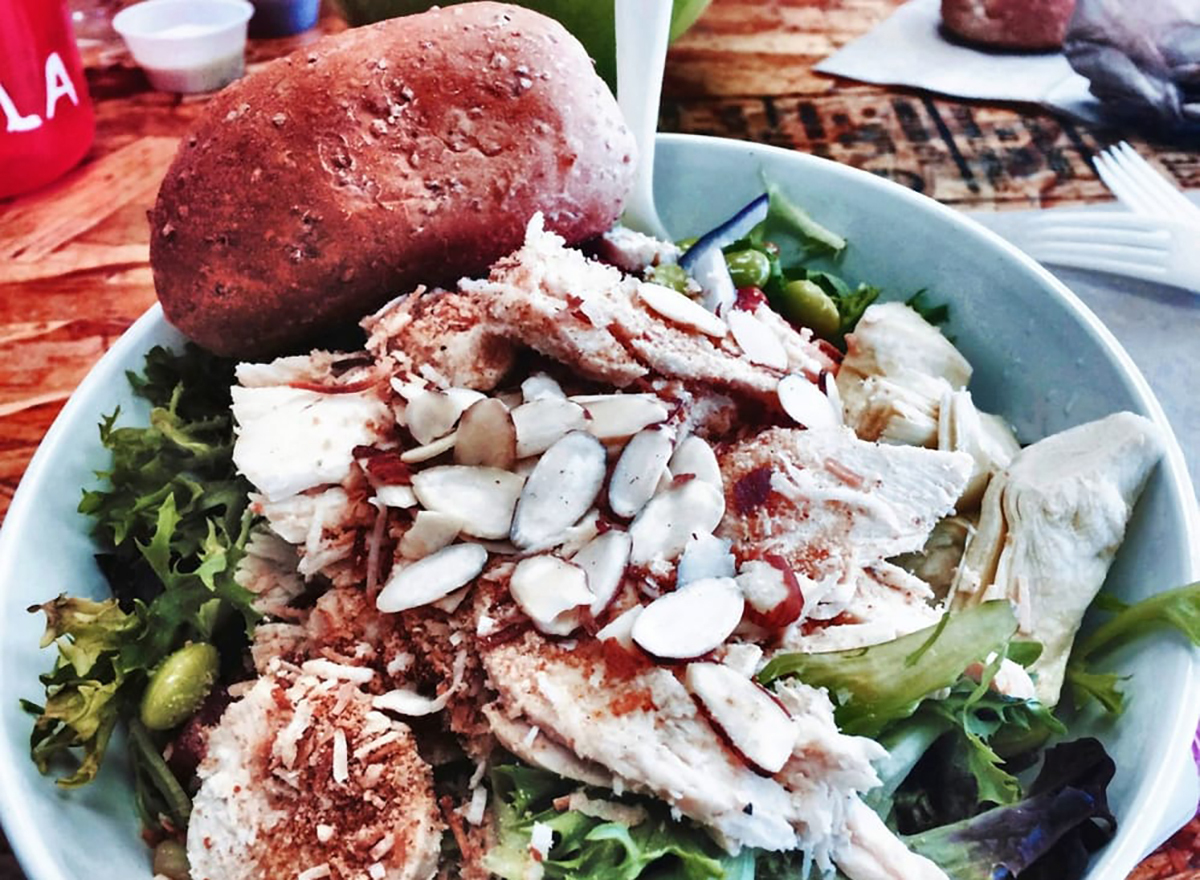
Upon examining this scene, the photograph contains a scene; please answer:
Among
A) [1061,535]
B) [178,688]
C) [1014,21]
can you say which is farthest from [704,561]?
[1014,21]

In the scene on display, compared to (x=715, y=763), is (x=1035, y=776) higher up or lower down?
lower down

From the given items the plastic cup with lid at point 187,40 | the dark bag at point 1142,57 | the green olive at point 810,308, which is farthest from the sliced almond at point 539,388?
the dark bag at point 1142,57

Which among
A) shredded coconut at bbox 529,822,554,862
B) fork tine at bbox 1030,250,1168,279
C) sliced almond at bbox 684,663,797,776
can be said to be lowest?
fork tine at bbox 1030,250,1168,279

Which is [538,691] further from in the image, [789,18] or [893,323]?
[789,18]

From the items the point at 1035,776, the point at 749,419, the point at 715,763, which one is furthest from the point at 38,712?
the point at 1035,776

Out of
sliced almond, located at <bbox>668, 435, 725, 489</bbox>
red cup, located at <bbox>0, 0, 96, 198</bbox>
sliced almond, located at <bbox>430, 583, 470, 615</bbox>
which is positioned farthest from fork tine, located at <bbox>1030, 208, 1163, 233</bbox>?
red cup, located at <bbox>0, 0, 96, 198</bbox>

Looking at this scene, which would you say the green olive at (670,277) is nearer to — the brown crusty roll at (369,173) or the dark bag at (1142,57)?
the brown crusty roll at (369,173)

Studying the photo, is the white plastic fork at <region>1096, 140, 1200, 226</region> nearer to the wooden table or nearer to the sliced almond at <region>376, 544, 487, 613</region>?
the wooden table
